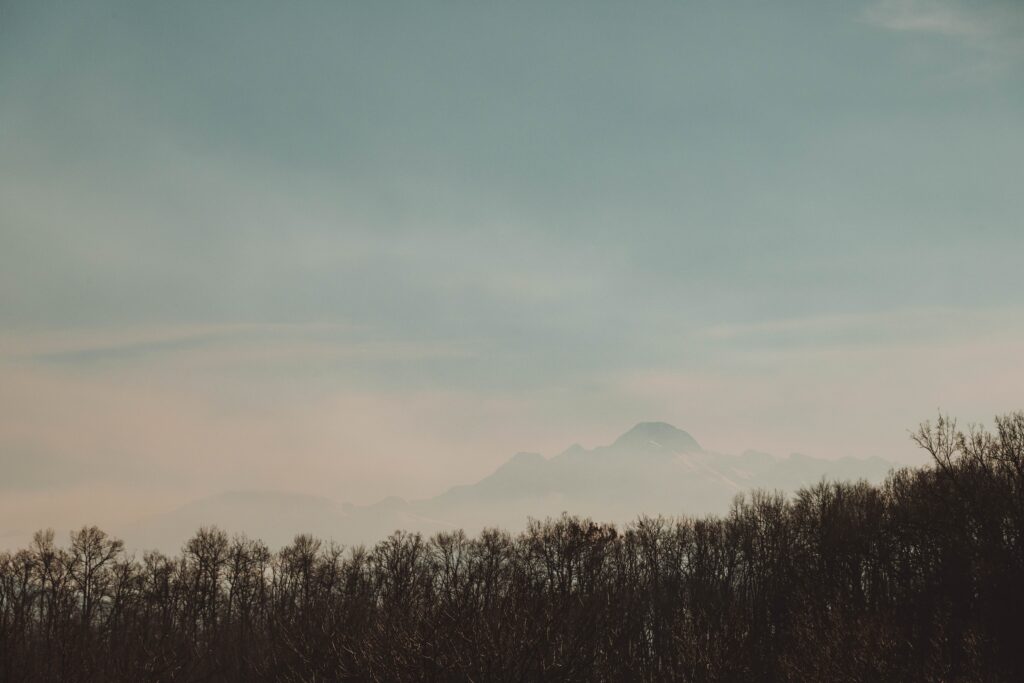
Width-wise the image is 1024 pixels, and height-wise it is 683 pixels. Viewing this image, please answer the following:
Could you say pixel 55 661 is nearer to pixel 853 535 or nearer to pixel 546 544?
pixel 546 544

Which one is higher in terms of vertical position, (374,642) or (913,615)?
(374,642)

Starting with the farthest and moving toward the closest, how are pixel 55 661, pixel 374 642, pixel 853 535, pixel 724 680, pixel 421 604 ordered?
pixel 853 535 → pixel 55 661 → pixel 724 680 → pixel 421 604 → pixel 374 642

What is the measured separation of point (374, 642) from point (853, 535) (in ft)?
189

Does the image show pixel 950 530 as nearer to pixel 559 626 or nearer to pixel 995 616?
pixel 995 616

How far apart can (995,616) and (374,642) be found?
39290mm

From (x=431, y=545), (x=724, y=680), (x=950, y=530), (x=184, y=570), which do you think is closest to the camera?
(x=724, y=680)

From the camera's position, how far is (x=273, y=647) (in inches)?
1706

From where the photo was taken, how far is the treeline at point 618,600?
28812mm

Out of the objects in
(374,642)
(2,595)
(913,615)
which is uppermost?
(2,595)

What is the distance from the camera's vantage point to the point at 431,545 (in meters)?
110

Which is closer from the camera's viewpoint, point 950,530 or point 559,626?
point 559,626

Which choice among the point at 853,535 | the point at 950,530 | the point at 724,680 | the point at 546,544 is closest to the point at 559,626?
the point at 724,680

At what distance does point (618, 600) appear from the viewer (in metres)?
43.3

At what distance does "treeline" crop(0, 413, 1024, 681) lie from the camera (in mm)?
28812
